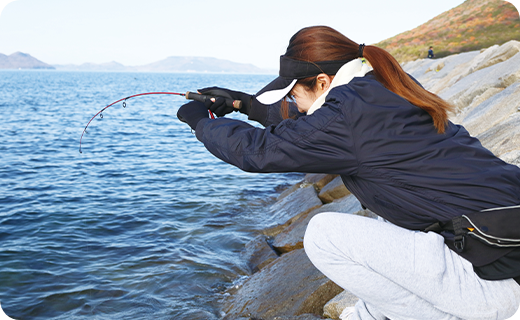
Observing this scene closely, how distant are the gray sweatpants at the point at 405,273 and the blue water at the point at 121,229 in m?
2.43

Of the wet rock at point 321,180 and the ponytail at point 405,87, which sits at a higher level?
the ponytail at point 405,87

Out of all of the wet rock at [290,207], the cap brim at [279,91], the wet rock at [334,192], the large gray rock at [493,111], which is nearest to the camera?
the cap brim at [279,91]

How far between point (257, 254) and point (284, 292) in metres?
1.80

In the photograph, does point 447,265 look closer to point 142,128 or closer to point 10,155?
point 10,155

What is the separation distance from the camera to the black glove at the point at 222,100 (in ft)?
9.35

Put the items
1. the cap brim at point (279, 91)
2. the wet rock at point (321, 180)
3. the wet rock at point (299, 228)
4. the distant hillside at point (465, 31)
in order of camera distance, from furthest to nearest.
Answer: the distant hillside at point (465, 31), the wet rock at point (321, 180), the wet rock at point (299, 228), the cap brim at point (279, 91)

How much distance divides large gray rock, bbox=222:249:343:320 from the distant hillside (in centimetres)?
3176

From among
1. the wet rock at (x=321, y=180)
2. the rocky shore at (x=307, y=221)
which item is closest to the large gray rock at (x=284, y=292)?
the rocky shore at (x=307, y=221)

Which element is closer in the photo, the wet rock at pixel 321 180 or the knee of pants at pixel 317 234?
the knee of pants at pixel 317 234

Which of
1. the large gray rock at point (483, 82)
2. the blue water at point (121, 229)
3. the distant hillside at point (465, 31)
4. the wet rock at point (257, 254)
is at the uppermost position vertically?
the distant hillside at point (465, 31)

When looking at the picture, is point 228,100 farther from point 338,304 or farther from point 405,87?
point 338,304

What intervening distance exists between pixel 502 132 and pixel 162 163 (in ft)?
30.0

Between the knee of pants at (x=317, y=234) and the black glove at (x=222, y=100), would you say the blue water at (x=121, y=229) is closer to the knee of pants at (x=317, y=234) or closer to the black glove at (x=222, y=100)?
the black glove at (x=222, y=100)

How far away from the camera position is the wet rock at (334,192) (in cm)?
607
